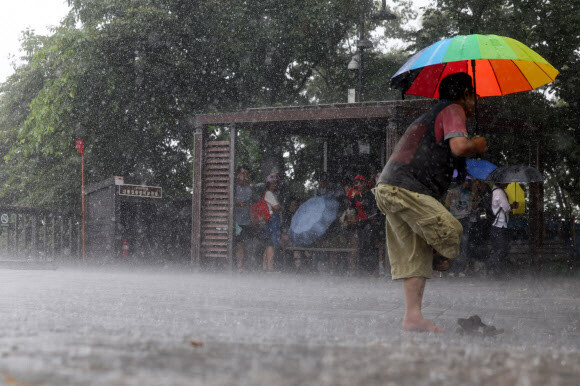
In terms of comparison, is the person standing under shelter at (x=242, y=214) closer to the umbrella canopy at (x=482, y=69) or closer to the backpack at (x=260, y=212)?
the backpack at (x=260, y=212)

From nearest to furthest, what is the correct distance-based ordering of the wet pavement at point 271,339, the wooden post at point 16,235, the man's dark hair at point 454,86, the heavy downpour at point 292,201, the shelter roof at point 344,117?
the wet pavement at point 271,339 < the heavy downpour at point 292,201 < the man's dark hair at point 454,86 < the shelter roof at point 344,117 < the wooden post at point 16,235

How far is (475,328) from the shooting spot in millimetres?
4762

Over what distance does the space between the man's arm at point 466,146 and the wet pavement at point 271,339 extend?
115 cm

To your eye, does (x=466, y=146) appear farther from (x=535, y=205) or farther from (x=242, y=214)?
(x=535, y=205)

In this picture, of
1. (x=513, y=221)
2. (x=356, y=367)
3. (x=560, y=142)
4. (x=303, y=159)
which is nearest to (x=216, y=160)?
(x=513, y=221)

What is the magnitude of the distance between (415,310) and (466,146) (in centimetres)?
112

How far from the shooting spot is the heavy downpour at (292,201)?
11.1 ft

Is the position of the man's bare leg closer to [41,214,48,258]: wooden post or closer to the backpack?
the backpack

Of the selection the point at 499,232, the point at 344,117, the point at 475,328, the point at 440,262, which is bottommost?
the point at 475,328

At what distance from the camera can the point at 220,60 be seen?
74.6 feet

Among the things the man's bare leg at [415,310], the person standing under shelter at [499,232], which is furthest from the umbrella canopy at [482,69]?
the person standing under shelter at [499,232]

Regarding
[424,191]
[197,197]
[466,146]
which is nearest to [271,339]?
[424,191]

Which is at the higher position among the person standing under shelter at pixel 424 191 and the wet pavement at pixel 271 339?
the person standing under shelter at pixel 424 191

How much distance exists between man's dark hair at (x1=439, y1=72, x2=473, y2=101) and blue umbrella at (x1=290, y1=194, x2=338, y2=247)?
8.56 metres
